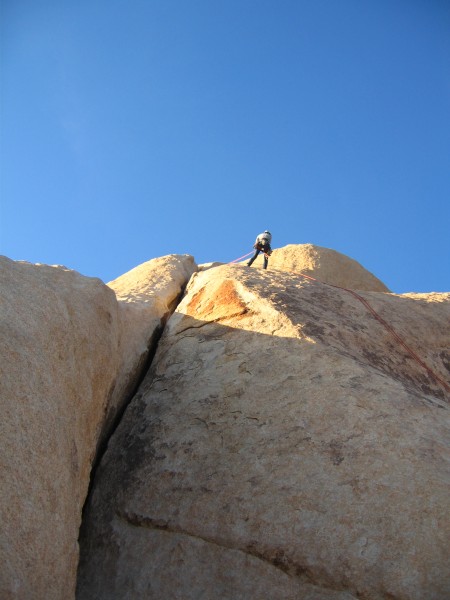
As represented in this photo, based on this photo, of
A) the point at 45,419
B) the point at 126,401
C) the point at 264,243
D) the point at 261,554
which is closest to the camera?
the point at 45,419

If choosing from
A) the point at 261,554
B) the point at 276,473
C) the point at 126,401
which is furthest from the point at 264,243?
the point at 261,554

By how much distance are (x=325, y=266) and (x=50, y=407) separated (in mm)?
14194

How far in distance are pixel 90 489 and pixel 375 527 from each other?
3353 mm

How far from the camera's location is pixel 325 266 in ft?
59.0

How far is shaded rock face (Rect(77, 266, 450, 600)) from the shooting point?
493cm

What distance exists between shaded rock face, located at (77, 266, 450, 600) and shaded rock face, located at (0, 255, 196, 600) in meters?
0.72

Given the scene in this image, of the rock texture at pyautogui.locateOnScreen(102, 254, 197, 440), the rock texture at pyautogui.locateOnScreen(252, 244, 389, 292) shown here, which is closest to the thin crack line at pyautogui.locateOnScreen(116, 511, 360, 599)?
the rock texture at pyautogui.locateOnScreen(102, 254, 197, 440)

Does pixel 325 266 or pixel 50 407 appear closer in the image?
pixel 50 407

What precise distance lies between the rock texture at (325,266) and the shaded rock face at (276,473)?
985 cm

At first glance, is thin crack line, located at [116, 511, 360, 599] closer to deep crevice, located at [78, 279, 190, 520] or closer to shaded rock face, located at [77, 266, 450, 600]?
shaded rock face, located at [77, 266, 450, 600]

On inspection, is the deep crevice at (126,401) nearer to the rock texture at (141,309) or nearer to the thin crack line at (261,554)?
the rock texture at (141,309)

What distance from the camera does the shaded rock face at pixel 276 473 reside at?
4930 millimetres

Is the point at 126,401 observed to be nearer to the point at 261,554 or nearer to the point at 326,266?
the point at 261,554

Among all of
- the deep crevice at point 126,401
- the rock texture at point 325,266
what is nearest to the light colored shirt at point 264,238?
the rock texture at point 325,266
